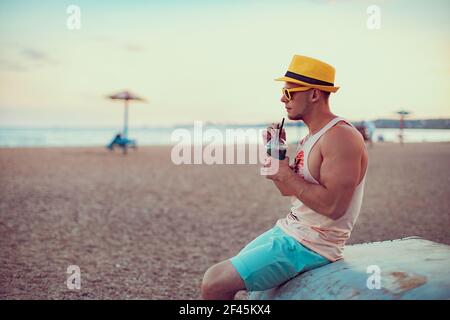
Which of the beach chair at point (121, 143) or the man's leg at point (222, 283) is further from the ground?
the beach chair at point (121, 143)

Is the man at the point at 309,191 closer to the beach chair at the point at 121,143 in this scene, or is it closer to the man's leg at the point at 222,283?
the man's leg at the point at 222,283

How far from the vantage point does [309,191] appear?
2.20 m

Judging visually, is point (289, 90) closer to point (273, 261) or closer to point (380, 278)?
point (273, 261)

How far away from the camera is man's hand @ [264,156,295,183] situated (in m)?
2.25

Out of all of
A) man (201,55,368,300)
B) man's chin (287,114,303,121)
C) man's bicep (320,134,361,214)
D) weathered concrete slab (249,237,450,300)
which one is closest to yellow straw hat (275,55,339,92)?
man (201,55,368,300)

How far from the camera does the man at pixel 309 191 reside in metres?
2.17

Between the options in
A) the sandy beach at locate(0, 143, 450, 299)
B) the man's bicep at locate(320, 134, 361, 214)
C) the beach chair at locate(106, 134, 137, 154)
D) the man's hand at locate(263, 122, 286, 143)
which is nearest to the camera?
the man's bicep at locate(320, 134, 361, 214)

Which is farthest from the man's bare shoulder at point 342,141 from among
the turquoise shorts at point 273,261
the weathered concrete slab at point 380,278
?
the weathered concrete slab at point 380,278

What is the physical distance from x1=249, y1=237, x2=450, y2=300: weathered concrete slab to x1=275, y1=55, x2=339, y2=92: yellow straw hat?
0.95 m

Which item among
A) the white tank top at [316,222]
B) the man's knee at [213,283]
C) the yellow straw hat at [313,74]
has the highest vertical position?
the yellow straw hat at [313,74]

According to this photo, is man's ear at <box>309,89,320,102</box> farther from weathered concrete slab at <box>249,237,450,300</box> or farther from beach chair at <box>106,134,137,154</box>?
beach chair at <box>106,134,137,154</box>

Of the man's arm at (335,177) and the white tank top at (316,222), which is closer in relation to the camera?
the man's arm at (335,177)

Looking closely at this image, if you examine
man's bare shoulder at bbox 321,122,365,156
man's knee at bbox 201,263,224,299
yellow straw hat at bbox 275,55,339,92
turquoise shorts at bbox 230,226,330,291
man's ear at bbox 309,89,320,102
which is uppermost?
yellow straw hat at bbox 275,55,339,92
